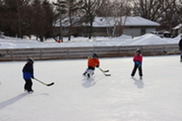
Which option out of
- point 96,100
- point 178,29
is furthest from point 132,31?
point 96,100

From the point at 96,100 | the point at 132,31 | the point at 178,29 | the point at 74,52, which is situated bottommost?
the point at 96,100

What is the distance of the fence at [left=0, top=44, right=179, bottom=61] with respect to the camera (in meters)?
13.7

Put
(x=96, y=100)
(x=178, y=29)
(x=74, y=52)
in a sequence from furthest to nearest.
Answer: (x=178, y=29) → (x=74, y=52) → (x=96, y=100)

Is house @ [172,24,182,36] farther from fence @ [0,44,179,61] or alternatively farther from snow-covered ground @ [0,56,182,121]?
snow-covered ground @ [0,56,182,121]

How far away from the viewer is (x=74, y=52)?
47.5 feet

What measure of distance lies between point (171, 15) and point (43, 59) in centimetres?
4262

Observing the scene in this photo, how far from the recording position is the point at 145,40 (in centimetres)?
1812

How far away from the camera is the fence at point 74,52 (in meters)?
13.7

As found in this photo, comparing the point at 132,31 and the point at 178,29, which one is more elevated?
the point at 178,29

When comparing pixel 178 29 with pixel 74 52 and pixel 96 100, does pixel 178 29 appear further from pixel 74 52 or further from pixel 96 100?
pixel 96 100

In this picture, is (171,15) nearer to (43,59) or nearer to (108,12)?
(108,12)

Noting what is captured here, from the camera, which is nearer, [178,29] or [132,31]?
[178,29]

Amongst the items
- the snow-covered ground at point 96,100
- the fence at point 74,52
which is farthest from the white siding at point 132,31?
the snow-covered ground at point 96,100

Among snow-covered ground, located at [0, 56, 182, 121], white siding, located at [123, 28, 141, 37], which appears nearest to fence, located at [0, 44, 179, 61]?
snow-covered ground, located at [0, 56, 182, 121]
